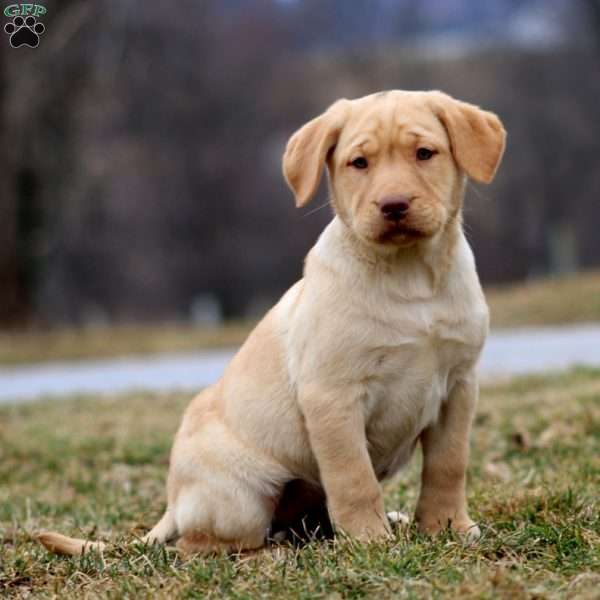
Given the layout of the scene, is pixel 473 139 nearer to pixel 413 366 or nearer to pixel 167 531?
pixel 413 366

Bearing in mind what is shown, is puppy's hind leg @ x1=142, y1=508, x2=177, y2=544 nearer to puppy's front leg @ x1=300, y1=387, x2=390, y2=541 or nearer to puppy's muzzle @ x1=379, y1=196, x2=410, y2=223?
puppy's front leg @ x1=300, y1=387, x2=390, y2=541

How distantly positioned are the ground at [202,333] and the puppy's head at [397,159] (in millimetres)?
11559

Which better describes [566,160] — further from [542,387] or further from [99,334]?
[542,387]

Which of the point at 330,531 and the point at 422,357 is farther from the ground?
the point at 422,357

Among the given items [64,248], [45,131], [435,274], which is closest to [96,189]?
[45,131]

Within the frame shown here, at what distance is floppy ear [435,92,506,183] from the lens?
3.69 m

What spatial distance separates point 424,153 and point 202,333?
14064 millimetres

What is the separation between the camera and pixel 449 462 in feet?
12.6

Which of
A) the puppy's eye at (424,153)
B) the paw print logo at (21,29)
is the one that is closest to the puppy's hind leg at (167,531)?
the puppy's eye at (424,153)

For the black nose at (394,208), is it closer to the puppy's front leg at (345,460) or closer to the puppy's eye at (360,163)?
the puppy's eye at (360,163)

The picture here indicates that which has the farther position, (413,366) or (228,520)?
(228,520)

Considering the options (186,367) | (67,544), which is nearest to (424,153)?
(67,544)

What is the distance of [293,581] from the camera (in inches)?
125

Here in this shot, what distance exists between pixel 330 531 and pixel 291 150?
56.5 inches
